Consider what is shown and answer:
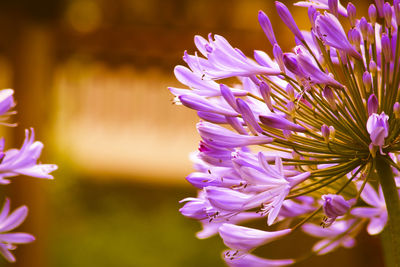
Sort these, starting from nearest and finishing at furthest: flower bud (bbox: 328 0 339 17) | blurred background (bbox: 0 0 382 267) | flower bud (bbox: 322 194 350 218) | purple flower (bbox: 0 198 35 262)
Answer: flower bud (bbox: 322 194 350 218), flower bud (bbox: 328 0 339 17), purple flower (bbox: 0 198 35 262), blurred background (bbox: 0 0 382 267)

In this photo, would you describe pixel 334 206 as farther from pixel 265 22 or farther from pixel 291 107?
pixel 265 22

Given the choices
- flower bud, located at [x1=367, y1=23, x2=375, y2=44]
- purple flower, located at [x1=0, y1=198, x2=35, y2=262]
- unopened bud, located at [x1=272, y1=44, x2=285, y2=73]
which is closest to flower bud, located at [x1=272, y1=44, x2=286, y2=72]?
unopened bud, located at [x1=272, y1=44, x2=285, y2=73]

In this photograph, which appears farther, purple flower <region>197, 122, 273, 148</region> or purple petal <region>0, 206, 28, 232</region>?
purple petal <region>0, 206, 28, 232</region>

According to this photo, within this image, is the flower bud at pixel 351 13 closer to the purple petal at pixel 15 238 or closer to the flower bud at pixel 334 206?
the flower bud at pixel 334 206

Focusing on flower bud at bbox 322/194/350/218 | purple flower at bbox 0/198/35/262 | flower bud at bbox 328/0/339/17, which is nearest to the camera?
flower bud at bbox 322/194/350/218

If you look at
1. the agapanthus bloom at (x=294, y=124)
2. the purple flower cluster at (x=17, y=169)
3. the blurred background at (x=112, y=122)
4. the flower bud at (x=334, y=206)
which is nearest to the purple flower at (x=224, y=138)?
the agapanthus bloom at (x=294, y=124)

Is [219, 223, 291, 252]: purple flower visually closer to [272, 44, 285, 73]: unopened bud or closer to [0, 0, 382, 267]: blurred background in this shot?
[272, 44, 285, 73]: unopened bud

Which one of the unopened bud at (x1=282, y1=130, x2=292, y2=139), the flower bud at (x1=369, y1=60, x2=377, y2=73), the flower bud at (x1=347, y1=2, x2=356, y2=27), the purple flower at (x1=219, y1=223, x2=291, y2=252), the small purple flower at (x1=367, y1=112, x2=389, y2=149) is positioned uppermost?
the flower bud at (x1=347, y1=2, x2=356, y2=27)
